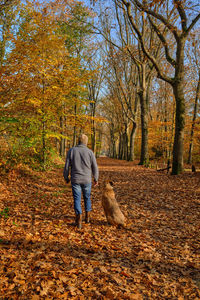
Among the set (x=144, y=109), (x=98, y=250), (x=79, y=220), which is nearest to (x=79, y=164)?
(x=79, y=220)

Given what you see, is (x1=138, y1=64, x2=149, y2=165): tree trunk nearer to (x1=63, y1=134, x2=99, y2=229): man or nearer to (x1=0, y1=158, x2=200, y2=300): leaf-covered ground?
(x1=0, y1=158, x2=200, y2=300): leaf-covered ground

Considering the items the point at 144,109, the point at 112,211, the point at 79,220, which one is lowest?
the point at 79,220

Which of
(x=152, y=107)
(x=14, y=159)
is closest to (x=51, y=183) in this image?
(x=14, y=159)

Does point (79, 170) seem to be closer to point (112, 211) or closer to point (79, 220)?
point (79, 220)

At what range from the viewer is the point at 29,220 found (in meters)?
5.20

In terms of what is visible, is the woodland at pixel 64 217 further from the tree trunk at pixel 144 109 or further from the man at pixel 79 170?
the tree trunk at pixel 144 109

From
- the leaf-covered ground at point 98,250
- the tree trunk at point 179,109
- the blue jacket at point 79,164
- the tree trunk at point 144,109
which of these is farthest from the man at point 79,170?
the tree trunk at point 144,109

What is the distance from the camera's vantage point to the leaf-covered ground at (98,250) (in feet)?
9.23

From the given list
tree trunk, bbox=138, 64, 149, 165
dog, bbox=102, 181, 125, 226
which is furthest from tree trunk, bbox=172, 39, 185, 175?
dog, bbox=102, 181, 125, 226

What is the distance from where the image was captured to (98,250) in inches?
155

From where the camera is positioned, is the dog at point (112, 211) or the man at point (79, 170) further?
the dog at point (112, 211)

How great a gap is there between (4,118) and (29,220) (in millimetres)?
4192

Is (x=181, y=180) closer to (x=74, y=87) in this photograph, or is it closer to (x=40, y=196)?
(x=40, y=196)

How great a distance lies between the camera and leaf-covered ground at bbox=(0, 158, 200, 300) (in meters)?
2.81
